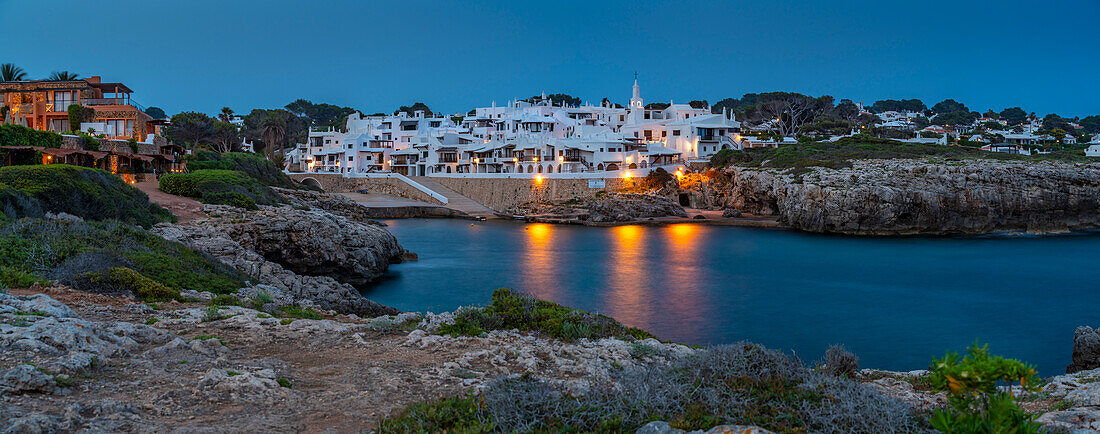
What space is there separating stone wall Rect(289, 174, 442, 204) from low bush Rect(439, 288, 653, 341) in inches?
2439

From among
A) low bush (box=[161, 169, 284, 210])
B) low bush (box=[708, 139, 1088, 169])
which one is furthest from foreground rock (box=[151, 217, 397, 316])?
low bush (box=[708, 139, 1088, 169])

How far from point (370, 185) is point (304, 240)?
169 ft

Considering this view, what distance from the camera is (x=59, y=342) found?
8.01 meters

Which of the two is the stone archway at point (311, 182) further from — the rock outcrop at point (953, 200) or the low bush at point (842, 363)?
the low bush at point (842, 363)

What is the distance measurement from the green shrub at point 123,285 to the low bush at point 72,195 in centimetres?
1083

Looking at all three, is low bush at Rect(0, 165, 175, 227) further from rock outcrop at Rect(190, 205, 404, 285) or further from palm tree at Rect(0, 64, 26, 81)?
palm tree at Rect(0, 64, 26, 81)

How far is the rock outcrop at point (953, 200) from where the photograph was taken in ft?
168

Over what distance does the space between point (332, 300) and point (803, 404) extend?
15949mm

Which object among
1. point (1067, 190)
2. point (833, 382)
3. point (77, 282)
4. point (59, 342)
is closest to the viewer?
point (833, 382)

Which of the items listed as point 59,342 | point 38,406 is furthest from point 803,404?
point 59,342

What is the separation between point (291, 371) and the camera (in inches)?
328

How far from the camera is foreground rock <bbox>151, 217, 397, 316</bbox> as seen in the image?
19031mm

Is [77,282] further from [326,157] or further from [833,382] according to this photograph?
[326,157]

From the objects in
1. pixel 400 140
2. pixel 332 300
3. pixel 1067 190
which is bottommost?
pixel 332 300
